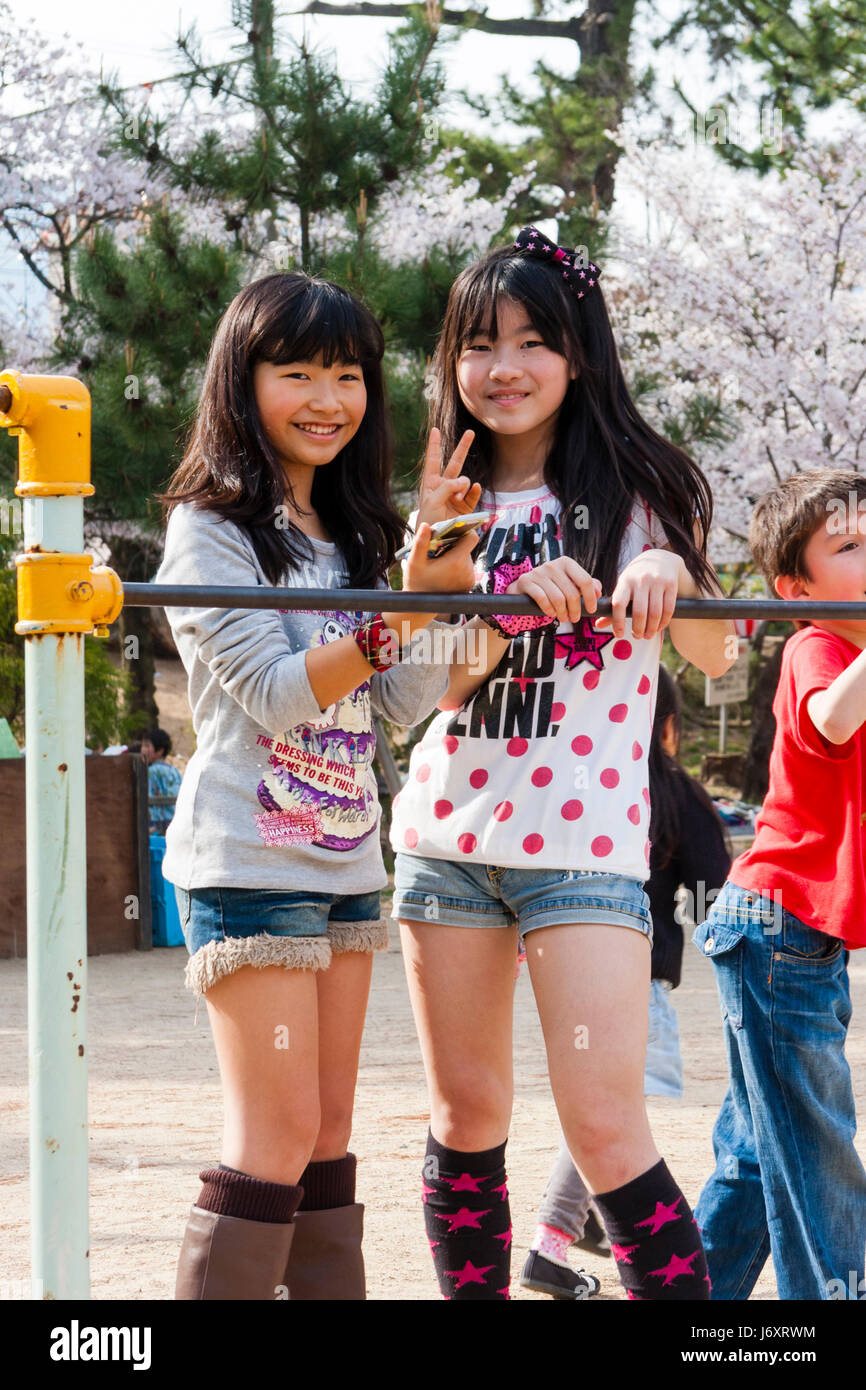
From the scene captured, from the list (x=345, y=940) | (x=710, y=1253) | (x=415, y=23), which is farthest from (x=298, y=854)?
(x=415, y=23)

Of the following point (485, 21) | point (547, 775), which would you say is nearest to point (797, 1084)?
point (547, 775)

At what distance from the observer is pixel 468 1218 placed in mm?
2062

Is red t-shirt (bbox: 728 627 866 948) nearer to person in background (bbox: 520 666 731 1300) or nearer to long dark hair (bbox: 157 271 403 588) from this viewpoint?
long dark hair (bbox: 157 271 403 588)

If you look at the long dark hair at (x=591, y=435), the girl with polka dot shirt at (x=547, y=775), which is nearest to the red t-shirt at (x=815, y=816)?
the girl with polka dot shirt at (x=547, y=775)

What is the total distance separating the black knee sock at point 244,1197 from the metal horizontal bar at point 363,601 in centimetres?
71

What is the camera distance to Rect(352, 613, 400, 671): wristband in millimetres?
1786

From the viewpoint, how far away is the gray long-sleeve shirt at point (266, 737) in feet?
6.07

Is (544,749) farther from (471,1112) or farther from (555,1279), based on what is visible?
(555,1279)

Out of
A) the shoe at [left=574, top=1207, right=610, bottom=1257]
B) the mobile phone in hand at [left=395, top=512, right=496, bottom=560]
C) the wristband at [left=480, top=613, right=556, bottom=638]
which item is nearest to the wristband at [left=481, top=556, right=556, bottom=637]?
the wristband at [left=480, top=613, right=556, bottom=638]

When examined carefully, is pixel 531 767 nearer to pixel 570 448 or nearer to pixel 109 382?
pixel 570 448

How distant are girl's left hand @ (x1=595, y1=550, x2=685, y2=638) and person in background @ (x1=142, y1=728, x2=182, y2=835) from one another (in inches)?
247

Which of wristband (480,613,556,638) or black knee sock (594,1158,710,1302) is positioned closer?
black knee sock (594,1158,710,1302)

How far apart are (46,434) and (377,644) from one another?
479 millimetres

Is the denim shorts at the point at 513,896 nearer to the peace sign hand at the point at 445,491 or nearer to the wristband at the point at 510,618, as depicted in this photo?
the wristband at the point at 510,618
